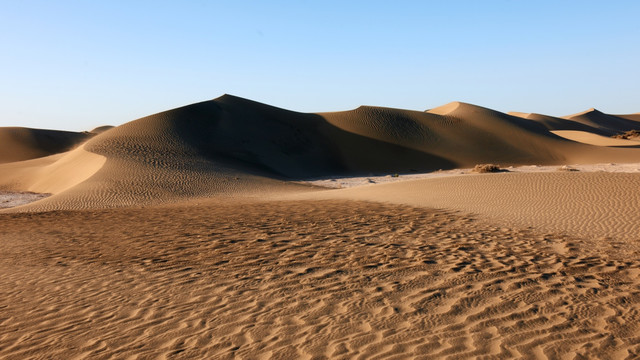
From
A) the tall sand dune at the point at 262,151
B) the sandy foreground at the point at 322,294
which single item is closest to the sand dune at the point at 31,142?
the tall sand dune at the point at 262,151

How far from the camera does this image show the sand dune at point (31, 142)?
68012 millimetres

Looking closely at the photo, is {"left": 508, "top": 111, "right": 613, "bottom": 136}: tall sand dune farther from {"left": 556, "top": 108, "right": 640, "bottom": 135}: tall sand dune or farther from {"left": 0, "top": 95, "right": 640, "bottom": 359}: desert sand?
{"left": 0, "top": 95, "right": 640, "bottom": 359}: desert sand

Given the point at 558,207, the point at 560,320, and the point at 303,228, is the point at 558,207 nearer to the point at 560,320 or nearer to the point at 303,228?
the point at 303,228

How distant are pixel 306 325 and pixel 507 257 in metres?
4.17

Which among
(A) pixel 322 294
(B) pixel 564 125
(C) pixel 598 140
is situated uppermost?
(B) pixel 564 125

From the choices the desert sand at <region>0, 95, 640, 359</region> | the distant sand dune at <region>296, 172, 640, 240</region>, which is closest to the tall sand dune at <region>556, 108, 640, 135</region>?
the distant sand dune at <region>296, 172, 640, 240</region>

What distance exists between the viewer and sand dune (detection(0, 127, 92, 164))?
68012 millimetres

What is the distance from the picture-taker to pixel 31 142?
73.2m

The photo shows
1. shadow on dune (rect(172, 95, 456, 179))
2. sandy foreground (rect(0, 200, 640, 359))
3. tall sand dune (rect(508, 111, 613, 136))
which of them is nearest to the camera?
sandy foreground (rect(0, 200, 640, 359))

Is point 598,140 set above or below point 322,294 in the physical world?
above

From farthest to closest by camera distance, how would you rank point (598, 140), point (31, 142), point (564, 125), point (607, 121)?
point (607, 121) → point (564, 125) → point (31, 142) → point (598, 140)

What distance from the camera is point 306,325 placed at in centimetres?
488

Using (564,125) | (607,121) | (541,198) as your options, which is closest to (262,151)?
(541,198)

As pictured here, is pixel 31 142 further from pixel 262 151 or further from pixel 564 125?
pixel 564 125
